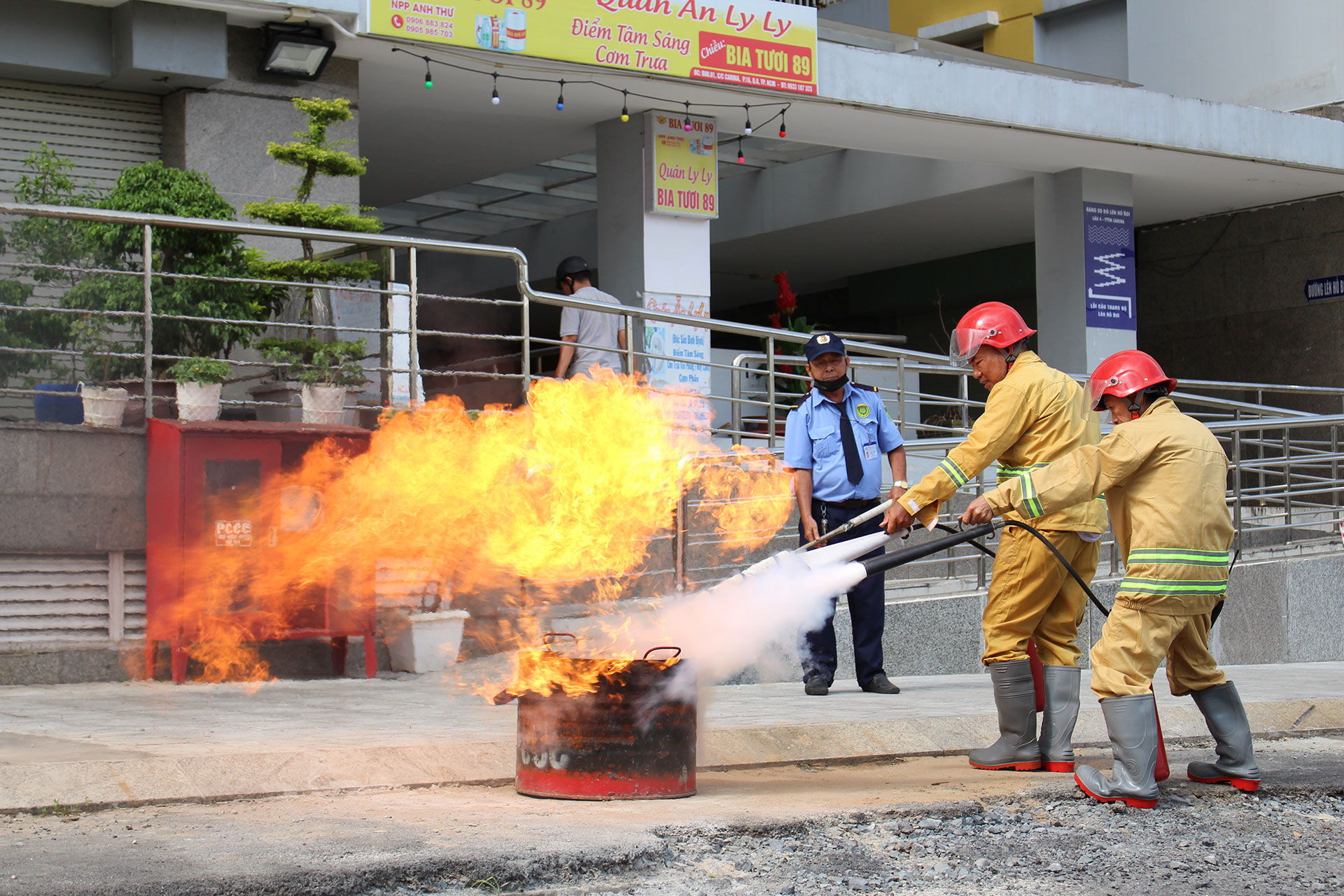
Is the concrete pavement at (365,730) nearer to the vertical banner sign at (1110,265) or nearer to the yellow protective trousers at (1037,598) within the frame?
the yellow protective trousers at (1037,598)

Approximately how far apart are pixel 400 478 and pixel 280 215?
2539mm

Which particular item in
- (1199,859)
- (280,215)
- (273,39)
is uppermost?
(273,39)

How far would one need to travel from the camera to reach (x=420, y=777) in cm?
539

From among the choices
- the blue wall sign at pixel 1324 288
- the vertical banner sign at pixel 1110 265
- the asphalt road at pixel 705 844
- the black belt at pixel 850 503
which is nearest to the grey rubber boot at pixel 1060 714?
the asphalt road at pixel 705 844

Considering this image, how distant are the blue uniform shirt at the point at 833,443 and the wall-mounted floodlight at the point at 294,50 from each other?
6.03m

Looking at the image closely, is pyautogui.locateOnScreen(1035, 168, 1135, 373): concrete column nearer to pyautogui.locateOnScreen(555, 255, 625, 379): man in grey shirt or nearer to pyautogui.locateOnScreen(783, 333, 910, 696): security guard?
pyautogui.locateOnScreen(555, 255, 625, 379): man in grey shirt

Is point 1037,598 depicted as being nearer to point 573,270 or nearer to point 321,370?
point 321,370

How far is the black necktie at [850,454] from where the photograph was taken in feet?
24.8

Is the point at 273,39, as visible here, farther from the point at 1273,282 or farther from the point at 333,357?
the point at 1273,282

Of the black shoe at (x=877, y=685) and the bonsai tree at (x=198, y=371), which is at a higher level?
the bonsai tree at (x=198, y=371)

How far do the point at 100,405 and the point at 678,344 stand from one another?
7038 millimetres

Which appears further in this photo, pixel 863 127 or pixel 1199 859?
pixel 863 127

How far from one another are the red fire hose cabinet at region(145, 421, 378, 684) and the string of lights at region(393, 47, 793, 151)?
544 cm

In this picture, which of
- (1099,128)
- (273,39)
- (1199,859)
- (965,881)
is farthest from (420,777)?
(1099,128)
